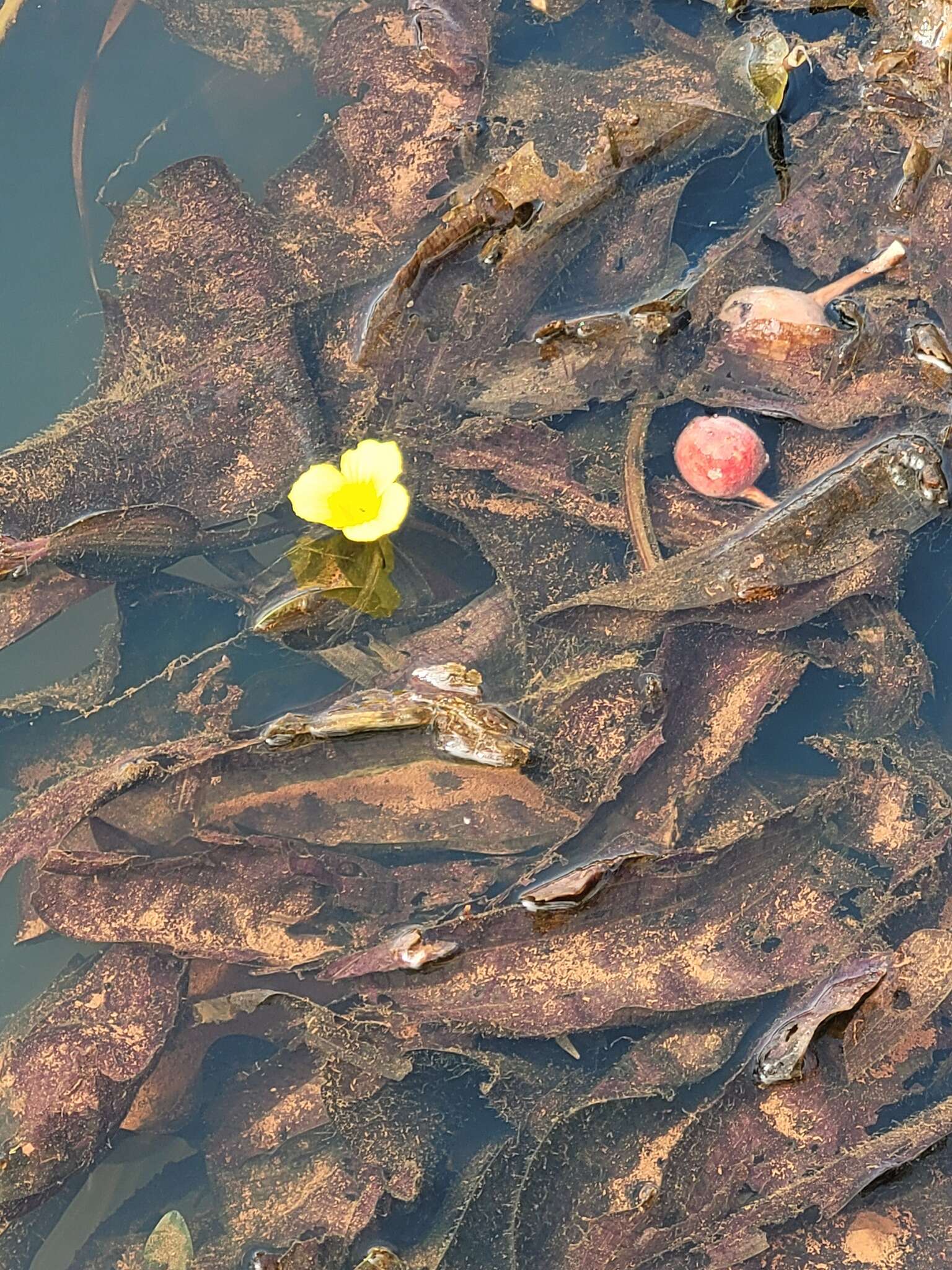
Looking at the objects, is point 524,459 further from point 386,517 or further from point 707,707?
point 707,707

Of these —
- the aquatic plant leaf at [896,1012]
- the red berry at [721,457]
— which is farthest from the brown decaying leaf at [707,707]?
the aquatic plant leaf at [896,1012]

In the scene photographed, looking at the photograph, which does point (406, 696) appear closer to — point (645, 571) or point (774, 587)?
point (645, 571)

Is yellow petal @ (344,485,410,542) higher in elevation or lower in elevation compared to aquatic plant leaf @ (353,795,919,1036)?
higher

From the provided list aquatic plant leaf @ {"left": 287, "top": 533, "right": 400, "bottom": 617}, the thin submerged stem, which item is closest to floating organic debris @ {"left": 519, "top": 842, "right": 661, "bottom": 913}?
the thin submerged stem

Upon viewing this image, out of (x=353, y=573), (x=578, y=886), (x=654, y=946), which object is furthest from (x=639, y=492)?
(x=654, y=946)

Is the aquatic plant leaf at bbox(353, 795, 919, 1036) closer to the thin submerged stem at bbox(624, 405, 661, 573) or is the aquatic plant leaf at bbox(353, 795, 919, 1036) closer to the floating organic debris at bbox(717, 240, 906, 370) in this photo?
the thin submerged stem at bbox(624, 405, 661, 573)

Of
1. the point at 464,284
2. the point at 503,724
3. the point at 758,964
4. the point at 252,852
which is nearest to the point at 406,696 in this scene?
the point at 503,724
